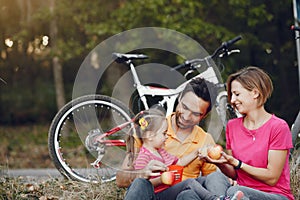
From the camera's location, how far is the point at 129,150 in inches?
148

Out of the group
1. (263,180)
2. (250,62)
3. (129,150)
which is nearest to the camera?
(263,180)

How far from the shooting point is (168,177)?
339 centimetres

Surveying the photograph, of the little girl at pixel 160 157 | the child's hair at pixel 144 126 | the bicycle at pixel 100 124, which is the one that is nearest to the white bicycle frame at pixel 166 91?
the bicycle at pixel 100 124

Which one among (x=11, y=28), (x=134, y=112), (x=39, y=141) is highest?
(x=11, y=28)

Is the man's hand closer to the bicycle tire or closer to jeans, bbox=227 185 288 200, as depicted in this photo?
jeans, bbox=227 185 288 200

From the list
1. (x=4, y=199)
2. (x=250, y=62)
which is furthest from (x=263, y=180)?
(x=250, y=62)

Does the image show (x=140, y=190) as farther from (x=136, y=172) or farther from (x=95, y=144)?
(x=95, y=144)

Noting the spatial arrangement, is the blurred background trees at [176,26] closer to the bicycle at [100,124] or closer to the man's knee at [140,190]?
the bicycle at [100,124]

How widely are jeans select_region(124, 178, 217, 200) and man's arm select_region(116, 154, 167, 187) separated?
0.18ft

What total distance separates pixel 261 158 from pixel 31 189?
1.67 m

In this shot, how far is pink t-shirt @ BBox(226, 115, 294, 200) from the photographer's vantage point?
337 cm

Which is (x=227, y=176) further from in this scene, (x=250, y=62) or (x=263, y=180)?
(x=250, y=62)

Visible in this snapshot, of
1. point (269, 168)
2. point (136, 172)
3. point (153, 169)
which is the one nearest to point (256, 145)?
point (269, 168)

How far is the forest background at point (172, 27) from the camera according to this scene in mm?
8797
